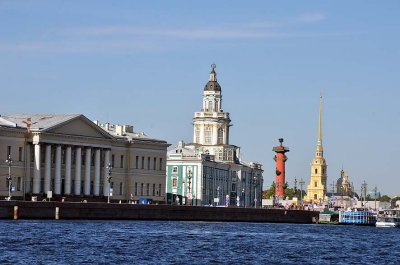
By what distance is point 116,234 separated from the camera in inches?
3905

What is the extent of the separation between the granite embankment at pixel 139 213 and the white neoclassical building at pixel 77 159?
31.7 ft

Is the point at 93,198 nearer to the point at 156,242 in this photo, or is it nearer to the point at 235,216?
the point at 235,216

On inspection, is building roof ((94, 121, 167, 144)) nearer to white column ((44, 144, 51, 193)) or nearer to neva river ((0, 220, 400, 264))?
white column ((44, 144, 51, 193))

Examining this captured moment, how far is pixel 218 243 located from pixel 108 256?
65.3 ft

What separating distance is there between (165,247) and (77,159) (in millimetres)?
67607

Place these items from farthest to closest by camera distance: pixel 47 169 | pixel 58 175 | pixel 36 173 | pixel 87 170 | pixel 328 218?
1. pixel 328 218
2. pixel 87 170
3. pixel 58 175
4. pixel 47 169
5. pixel 36 173

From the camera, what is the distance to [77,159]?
152 metres

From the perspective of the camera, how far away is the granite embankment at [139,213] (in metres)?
120

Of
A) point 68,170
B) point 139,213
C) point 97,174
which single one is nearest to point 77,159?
point 68,170

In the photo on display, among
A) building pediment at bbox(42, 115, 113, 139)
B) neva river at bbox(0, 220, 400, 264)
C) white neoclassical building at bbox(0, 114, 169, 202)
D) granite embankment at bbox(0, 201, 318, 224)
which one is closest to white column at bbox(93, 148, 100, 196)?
white neoclassical building at bbox(0, 114, 169, 202)

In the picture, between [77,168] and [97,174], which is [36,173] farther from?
[97,174]

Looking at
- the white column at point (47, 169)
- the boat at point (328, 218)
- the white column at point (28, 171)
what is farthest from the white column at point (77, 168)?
the boat at point (328, 218)

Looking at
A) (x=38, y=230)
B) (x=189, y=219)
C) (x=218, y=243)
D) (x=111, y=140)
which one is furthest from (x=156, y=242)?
(x=111, y=140)

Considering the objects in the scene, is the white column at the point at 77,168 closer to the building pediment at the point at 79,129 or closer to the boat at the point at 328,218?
the building pediment at the point at 79,129
